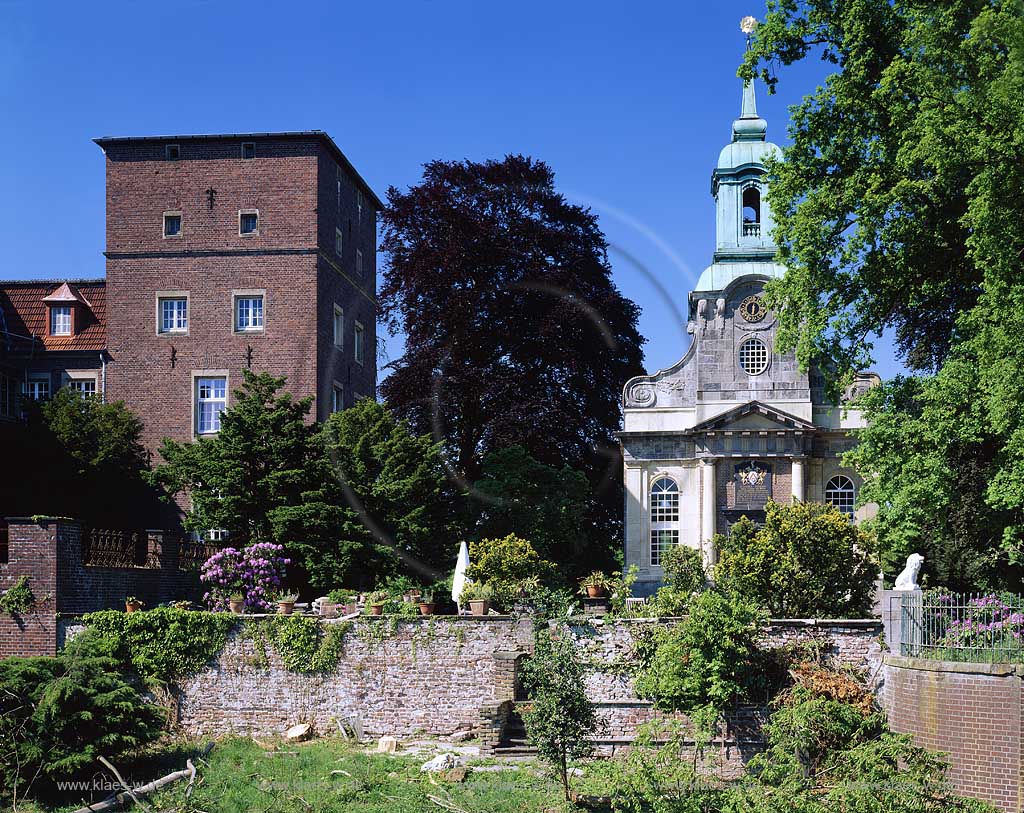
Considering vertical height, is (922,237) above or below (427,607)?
above

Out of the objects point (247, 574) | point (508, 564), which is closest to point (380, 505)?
point (508, 564)

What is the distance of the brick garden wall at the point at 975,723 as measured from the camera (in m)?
16.8

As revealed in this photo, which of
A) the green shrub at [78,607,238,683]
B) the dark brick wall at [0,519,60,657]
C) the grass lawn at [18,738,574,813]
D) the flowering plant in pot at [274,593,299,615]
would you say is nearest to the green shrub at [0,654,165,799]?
the grass lawn at [18,738,574,813]

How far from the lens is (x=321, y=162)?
3566 cm

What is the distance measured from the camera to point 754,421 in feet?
114

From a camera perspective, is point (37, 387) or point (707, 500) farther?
point (37, 387)

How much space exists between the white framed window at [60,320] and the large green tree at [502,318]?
32.3 ft

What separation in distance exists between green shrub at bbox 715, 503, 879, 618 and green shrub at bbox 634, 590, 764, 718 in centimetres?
162

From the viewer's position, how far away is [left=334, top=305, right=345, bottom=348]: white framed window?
123 ft

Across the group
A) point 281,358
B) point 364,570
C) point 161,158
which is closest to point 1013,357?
point 364,570

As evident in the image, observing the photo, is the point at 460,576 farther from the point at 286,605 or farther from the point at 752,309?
the point at 752,309

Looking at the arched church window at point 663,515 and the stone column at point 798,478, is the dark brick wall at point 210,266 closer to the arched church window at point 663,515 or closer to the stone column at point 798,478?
the arched church window at point 663,515

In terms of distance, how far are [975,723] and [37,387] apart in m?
29.7

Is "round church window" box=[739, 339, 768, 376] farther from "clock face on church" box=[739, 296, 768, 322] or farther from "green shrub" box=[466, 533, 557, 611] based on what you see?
"green shrub" box=[466, 533, 557, 611]
